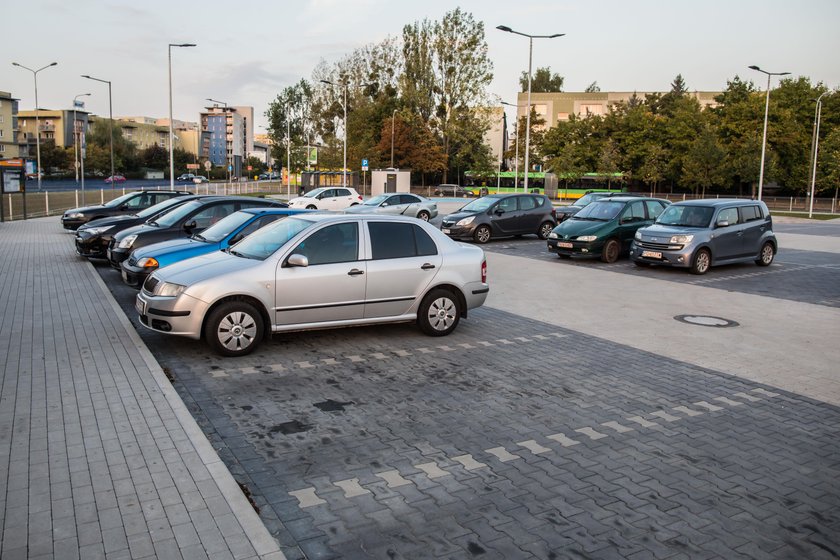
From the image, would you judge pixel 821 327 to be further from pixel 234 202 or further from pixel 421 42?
pixel 421 42

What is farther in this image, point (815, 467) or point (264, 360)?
point (264, 360)

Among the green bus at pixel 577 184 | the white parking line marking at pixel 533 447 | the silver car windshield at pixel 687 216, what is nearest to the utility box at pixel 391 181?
the green bus at pixel 577 184

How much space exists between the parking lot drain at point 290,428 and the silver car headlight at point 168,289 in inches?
104

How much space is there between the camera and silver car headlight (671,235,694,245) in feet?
52.9

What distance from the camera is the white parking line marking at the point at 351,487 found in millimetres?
4656

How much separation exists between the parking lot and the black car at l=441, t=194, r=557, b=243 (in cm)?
1237

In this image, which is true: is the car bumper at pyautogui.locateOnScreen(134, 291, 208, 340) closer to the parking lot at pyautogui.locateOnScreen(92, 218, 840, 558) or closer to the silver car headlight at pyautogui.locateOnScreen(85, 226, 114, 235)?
the parking lot at pyautogui.locateOnScreen(92, 218, 840, 558)

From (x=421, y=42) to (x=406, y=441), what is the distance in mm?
66602

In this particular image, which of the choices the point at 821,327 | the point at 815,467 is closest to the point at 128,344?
the point at 815,467

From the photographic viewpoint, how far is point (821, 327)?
10703mm

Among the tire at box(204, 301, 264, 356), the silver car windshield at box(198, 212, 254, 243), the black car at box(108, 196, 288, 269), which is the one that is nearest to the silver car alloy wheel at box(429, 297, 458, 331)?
the tire at box(204, 301, 264, 356)

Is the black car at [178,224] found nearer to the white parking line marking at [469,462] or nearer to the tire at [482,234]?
the white parking line marking at [469,462]

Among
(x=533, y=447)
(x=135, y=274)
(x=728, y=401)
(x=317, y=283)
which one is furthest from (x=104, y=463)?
(x=135, y=274)

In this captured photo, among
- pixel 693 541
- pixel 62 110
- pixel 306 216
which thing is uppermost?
pixel 62 110
